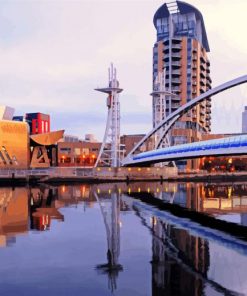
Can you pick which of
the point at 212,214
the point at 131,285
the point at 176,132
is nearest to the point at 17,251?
the point at 131,285

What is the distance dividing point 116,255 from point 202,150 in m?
35.8

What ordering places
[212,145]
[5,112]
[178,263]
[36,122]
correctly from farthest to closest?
[36,122] < [5,112] < [212,145] < [178,263]

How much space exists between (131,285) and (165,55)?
467 ft

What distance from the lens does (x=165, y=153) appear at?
66938 millimetres

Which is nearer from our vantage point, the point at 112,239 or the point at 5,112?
the point at 112,239

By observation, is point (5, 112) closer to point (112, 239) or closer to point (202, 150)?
point (202, 150)

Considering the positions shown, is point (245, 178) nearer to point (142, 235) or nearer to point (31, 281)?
point (142, 235)

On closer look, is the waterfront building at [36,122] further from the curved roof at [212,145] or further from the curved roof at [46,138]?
the curved roof at [212,145]

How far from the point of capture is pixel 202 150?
5216 centimetres

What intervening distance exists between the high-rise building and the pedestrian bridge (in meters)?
61.1

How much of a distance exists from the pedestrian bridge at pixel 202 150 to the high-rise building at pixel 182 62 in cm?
6108

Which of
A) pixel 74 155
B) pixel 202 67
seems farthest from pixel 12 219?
pixel 202 67

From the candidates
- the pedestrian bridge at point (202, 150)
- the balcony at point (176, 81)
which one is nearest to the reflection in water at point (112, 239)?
the pedestrian bridge at point (202, 150)

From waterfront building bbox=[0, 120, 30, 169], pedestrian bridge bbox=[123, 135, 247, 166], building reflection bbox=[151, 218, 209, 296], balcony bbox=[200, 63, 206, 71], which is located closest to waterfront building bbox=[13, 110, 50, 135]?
balcony bbox=[200, 63, 206, 71]
